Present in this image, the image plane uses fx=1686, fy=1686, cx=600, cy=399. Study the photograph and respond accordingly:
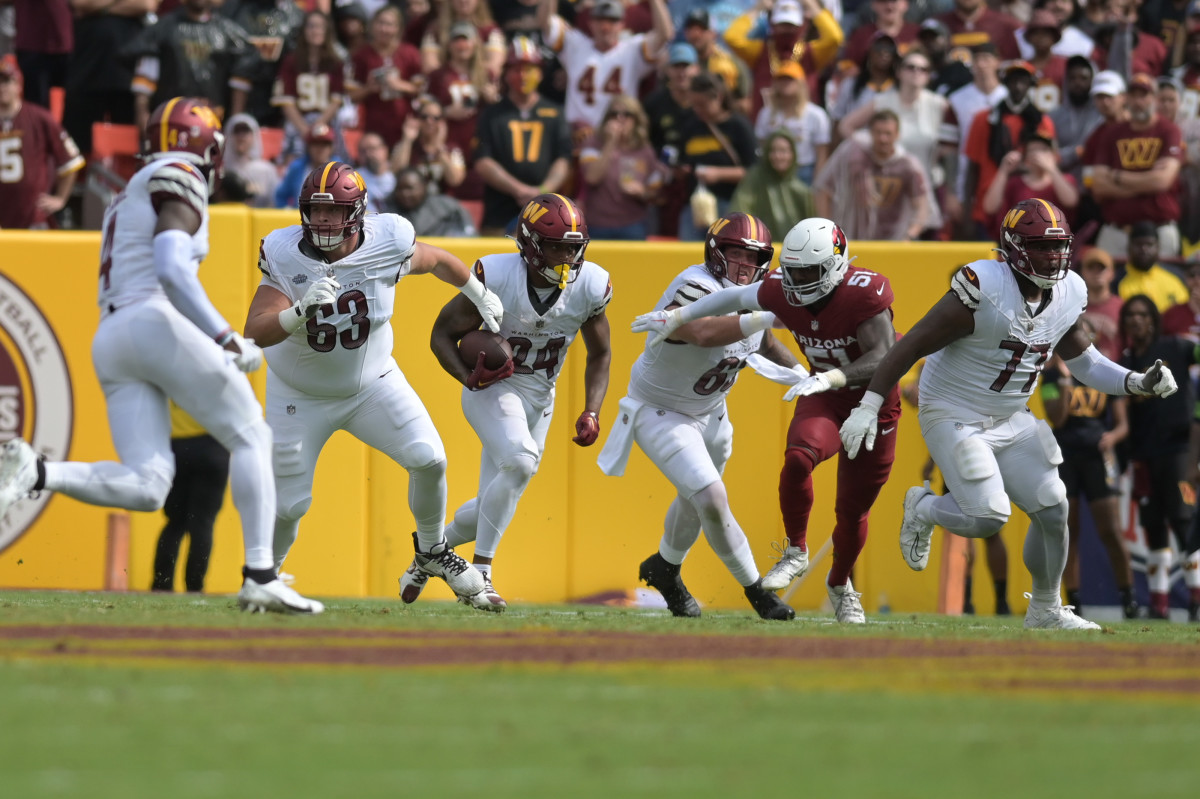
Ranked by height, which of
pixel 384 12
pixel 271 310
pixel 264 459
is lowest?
pixel 264 459

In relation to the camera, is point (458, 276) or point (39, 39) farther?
point (39, 39)

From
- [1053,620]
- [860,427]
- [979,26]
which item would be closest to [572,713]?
[860,427]

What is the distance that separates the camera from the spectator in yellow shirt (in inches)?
460

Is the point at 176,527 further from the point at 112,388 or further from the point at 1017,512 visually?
the point at 1017,512

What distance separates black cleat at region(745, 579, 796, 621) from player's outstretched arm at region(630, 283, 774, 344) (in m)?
1.17

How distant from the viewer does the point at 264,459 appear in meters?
6.32

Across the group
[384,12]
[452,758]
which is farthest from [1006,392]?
[384,12]

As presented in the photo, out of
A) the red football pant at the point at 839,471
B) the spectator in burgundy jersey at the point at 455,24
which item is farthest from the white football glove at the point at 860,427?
the spectator in burgundy jersey at the point at 455,24

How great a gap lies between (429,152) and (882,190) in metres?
3.35

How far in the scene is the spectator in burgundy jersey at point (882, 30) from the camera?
44.0 feet

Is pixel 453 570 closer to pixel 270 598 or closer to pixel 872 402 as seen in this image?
pixel 270 598

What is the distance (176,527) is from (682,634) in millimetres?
4346

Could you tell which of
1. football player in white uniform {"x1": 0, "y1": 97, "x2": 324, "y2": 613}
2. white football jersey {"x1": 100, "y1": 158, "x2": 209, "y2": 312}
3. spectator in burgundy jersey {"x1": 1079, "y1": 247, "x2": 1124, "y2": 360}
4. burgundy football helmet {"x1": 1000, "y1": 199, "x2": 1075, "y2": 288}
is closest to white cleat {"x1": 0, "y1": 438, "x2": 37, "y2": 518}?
football player in white uniform {"x1": 0, "y1": 97, "x2": 324, "y2": 613}

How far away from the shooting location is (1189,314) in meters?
11.6
